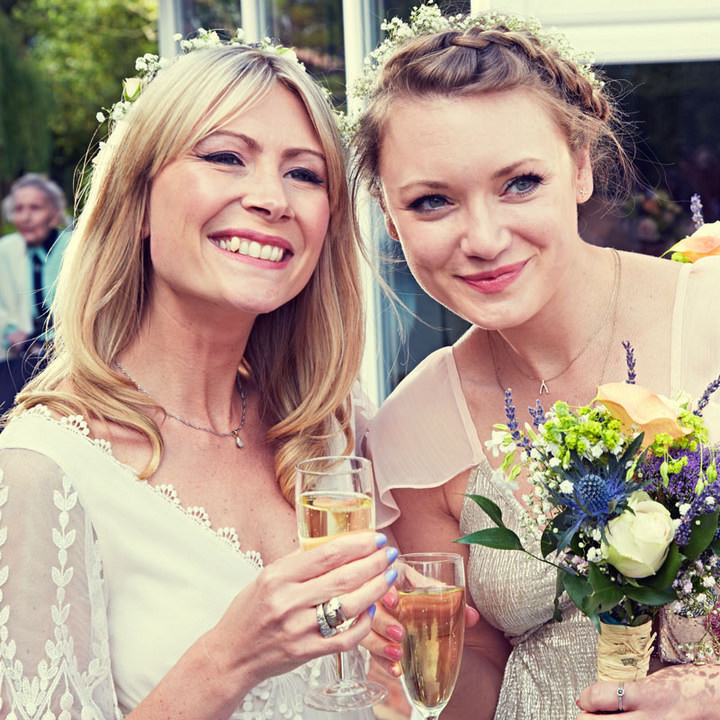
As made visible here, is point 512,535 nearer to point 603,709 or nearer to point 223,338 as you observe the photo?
point 603,709

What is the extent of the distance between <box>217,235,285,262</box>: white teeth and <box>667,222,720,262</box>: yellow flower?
1.09 meters

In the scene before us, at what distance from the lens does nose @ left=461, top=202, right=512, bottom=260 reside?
2277 mm

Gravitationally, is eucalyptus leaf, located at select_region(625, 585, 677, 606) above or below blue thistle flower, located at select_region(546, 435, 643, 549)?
below

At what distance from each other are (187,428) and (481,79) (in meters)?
1.07

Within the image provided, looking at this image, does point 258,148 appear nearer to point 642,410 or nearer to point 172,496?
point 172,496

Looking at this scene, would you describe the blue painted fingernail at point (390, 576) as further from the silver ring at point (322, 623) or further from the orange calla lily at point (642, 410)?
the orange calla lily at point (642, 410)

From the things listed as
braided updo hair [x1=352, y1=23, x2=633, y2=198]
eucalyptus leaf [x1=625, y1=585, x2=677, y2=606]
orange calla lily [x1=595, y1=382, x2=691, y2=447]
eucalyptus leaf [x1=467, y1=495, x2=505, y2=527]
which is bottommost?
eucalyptus leaf [x1=625, y1=585, x2=677, y2=606]

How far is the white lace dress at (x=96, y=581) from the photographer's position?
76.9 inches

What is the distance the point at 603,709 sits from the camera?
5.86ft

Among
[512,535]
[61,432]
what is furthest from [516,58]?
[61,432]

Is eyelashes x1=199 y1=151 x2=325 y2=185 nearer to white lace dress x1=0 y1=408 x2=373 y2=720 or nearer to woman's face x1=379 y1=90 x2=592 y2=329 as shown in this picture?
woman's face x1=379 y1=90 x2=592 y2=329

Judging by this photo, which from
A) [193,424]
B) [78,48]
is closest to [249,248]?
[193,424]

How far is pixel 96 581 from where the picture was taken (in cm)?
207

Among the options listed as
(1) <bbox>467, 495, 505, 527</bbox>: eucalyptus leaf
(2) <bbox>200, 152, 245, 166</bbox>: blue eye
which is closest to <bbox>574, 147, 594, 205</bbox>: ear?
(2) <bbox>200, 152, 245, 166</bbox>: blue eye
